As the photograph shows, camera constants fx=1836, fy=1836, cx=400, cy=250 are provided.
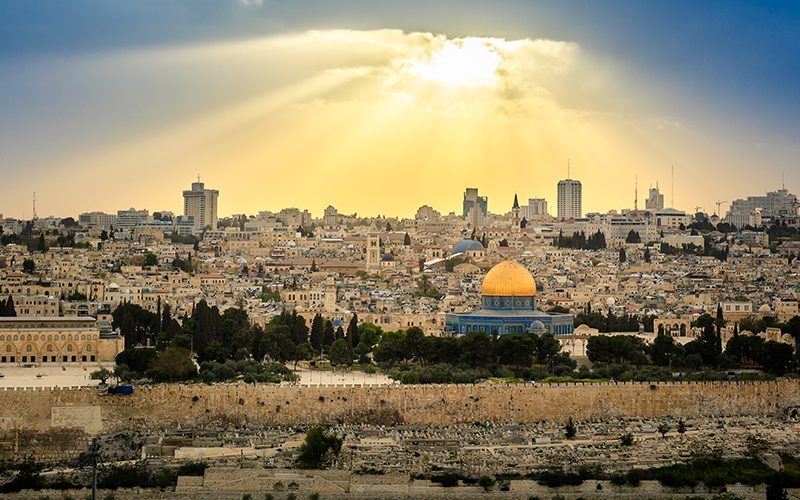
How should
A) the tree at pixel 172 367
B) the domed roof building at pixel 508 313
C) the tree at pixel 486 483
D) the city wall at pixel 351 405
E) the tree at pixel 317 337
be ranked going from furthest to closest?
the domed roof building at pixel 508 313 < the tree at pixel 317 337 < the tree at pixel 172 367 < the city wall at pixel 351 405 < the tree at pixel 486 483

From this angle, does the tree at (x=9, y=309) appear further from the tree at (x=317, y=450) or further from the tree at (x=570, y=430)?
the tree at (x=317, y=450)

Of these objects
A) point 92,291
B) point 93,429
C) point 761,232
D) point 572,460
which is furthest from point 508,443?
point 761,232

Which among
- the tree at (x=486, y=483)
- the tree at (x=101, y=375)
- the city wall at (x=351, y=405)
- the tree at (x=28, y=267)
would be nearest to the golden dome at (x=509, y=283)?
the city wall at (x=351, y=405)

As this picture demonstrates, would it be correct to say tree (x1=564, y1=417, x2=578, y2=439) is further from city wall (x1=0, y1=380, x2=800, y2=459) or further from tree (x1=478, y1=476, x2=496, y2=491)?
tree (x1=478, y1=476, x2=496, y2=491)

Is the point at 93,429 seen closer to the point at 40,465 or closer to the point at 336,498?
the point at 40,465

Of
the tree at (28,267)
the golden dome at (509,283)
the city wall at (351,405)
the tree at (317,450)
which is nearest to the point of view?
the tree at (317,450)

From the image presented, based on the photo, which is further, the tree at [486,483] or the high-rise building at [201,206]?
the high-rise building at [201,206]
